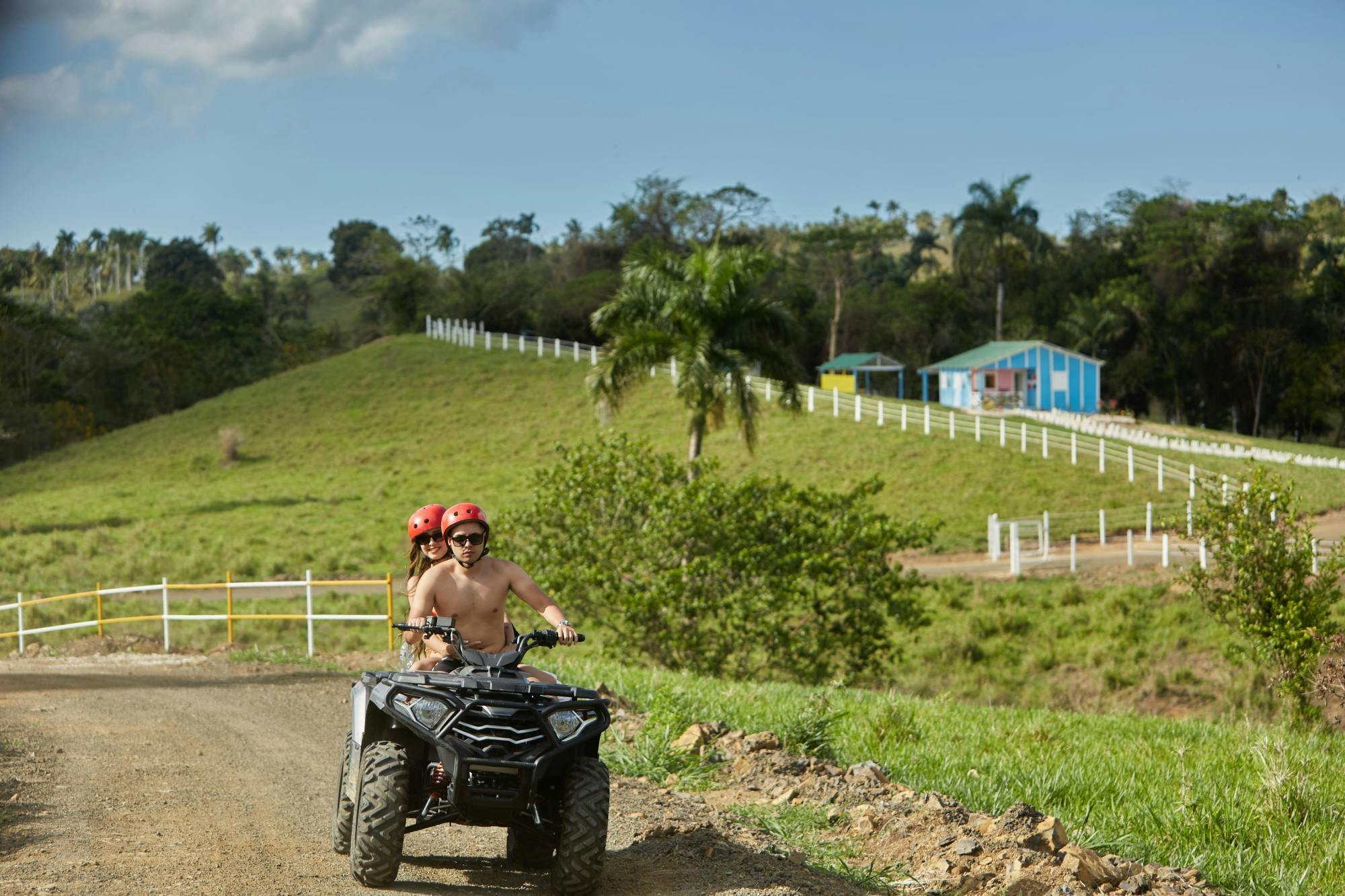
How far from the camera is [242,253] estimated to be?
188125 mm

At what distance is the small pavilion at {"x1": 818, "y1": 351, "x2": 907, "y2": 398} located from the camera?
230 feet

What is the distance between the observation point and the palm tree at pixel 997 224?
83.1 meters

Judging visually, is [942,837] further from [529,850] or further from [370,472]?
[370,472]

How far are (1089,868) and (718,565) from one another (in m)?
14.0

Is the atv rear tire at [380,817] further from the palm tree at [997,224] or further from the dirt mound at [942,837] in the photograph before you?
the palm tree at [997,224]

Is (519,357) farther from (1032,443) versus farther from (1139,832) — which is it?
(1139,832)

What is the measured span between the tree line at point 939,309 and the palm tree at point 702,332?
32415 millimetres

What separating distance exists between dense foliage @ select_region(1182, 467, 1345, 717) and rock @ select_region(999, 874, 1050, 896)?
1246 cm

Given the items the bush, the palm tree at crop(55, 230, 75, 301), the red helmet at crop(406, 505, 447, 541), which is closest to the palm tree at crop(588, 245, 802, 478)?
the bush

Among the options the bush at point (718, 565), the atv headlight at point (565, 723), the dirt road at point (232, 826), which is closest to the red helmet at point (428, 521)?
the atv headlight at point (565, 723)

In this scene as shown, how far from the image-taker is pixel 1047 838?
6621mm

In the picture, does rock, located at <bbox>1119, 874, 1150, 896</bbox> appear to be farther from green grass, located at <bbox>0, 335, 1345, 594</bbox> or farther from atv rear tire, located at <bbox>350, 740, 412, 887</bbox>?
green grass, located at <bbox>0, 335, 1345, 594</bbox>

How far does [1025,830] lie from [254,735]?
692 cm

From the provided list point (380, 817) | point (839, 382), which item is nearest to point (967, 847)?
point (380, 817)
